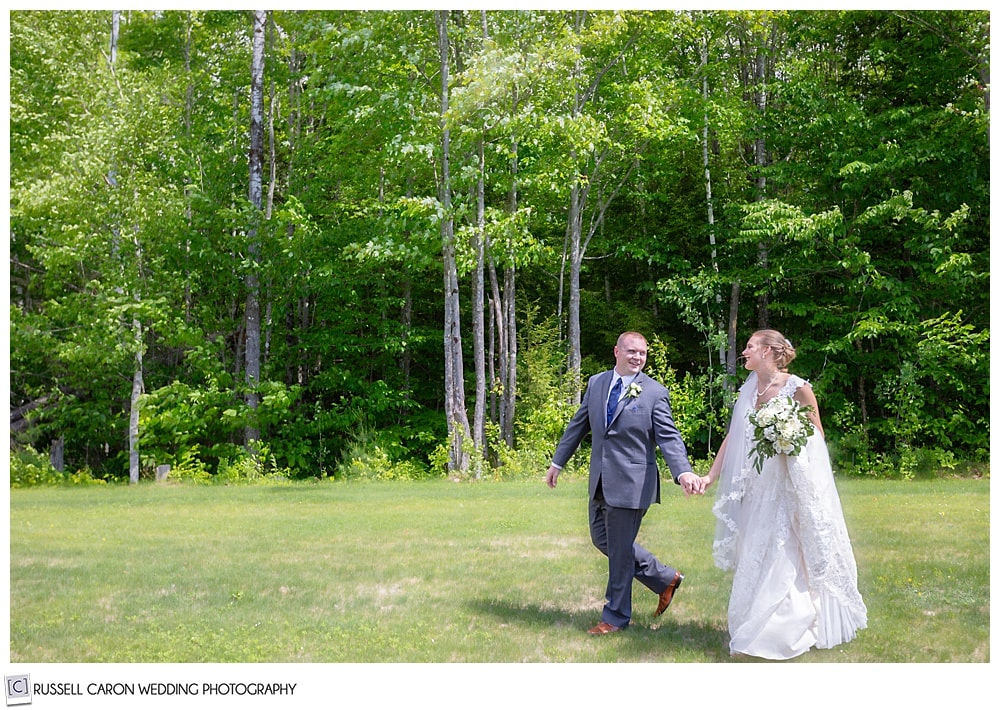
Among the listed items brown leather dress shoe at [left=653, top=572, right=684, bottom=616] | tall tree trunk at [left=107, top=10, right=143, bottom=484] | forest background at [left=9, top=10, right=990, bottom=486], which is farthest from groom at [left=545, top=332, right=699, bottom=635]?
tall tree trunk at [left=107, top=10, right=143, bottom=484]

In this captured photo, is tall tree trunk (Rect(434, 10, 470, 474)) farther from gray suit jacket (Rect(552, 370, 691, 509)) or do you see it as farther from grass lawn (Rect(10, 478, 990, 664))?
gray suit jacket (Rect(552, 370, 691, 509))

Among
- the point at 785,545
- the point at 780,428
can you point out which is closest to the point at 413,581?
the point at 785,545

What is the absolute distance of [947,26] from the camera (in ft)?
38.1

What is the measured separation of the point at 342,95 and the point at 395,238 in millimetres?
1842

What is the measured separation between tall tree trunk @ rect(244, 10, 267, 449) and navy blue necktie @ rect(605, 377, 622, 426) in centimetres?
799

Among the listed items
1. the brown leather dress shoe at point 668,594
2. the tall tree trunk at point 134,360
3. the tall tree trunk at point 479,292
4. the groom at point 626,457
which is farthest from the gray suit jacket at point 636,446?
the tall tree trunk at point 134,360

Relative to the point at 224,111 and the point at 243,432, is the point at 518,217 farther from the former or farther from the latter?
the point at 224,111

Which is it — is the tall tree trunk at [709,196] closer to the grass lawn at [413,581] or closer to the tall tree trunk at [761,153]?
the tall tree trunk at [761,153]

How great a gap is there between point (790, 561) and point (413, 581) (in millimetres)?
2461

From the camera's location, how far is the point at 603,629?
172 inches

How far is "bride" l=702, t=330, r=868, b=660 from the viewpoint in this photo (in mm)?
3930

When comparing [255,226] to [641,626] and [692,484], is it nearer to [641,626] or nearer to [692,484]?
[641,626]

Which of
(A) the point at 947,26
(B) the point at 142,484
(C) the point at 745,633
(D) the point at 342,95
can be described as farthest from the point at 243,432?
(A) the point at 947,26

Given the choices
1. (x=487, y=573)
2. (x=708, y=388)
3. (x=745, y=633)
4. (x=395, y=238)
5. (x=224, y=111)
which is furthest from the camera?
(x=224, y=111)
